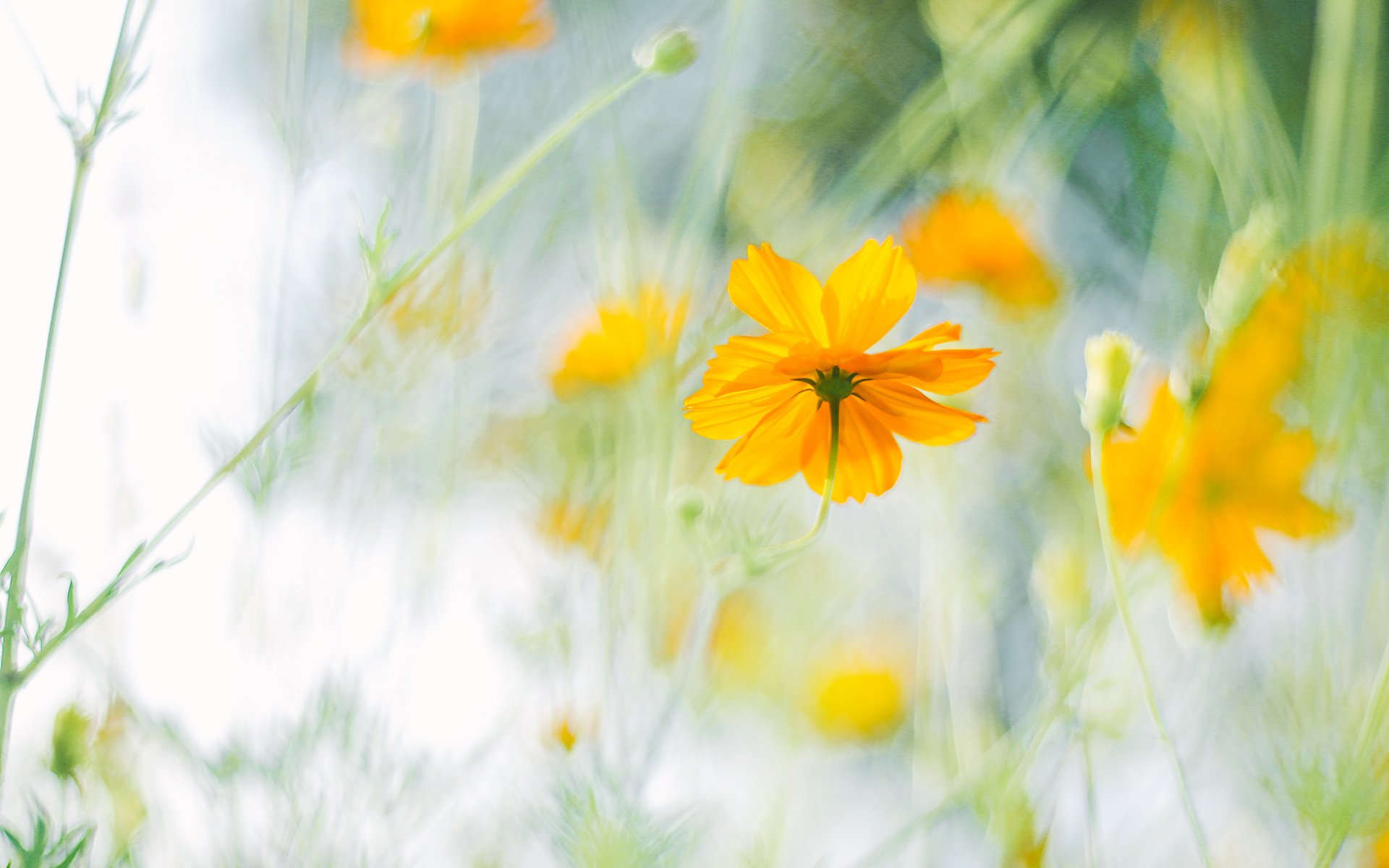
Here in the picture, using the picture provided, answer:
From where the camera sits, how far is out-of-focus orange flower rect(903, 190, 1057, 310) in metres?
0.51

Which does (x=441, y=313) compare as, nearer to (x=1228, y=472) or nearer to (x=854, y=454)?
(x=854, y=454)

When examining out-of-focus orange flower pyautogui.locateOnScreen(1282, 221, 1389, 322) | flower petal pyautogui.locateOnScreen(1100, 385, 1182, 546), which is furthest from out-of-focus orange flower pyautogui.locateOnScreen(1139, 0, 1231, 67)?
flower petal pyautogui.locateOnScreen(1100, 385, 1182, 546)

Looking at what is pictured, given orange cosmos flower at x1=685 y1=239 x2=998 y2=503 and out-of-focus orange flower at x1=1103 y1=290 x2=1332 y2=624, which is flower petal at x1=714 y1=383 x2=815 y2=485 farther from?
out-of-focus orange flower at x1=1103 y1=290 x2=1332 y2=624

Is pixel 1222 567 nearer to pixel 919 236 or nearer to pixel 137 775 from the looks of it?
pixel 919 236

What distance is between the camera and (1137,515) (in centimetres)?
38

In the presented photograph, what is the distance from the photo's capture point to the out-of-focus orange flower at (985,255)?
Answer: 51 centimetres

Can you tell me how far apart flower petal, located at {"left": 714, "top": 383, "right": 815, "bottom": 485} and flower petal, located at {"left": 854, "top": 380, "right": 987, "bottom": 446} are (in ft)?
0.08

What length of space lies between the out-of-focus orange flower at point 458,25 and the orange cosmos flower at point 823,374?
0.88ft

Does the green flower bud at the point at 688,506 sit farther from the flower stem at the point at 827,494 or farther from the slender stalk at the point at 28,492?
the slender stalk at the point at 28,492

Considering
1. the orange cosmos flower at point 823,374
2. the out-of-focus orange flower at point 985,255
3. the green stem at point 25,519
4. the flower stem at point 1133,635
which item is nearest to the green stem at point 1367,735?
the flower stem at point 1133,635

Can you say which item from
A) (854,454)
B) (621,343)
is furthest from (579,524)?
(854,454)

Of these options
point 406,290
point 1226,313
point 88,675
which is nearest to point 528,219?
point 406,290

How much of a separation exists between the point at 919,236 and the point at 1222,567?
28 centimetres

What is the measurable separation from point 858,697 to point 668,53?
564 mm
